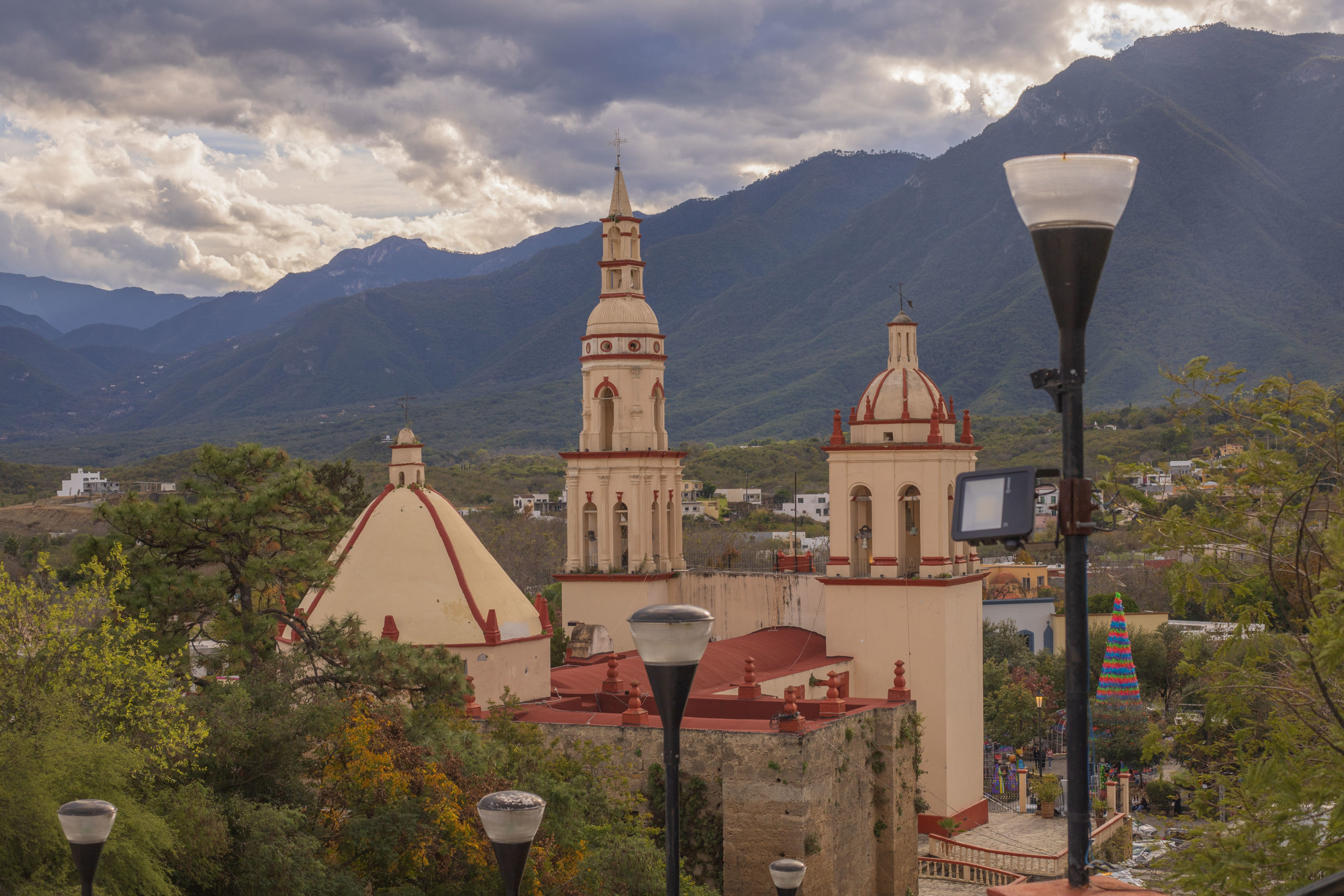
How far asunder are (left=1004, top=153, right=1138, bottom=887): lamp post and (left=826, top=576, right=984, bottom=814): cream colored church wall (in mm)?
23651

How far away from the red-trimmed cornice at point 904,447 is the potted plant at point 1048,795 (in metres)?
7.62

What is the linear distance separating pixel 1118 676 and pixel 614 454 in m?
16.0

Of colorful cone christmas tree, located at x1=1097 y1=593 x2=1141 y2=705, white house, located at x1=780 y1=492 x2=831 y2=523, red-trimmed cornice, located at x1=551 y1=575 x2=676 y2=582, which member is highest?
white house, located at x1=780 y1=492 x2=831 y2=523

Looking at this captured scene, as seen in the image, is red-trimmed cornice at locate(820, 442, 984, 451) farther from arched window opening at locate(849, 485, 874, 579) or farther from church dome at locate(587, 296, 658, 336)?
church dome at locate(587, 296, 658, 336)

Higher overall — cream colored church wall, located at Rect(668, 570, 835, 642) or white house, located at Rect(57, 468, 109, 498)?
white house, located at Rect(57, 468, 109, 498)

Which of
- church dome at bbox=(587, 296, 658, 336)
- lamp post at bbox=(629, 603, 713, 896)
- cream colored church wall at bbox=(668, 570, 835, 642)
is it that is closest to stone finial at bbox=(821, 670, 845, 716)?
cream colored church wall at bbox=(668, 570, 835, 642)

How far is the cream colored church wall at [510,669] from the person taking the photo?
23.3 meters

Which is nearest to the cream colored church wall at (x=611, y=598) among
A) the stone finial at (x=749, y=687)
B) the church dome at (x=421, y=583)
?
the church dome at (x=421, y=583)

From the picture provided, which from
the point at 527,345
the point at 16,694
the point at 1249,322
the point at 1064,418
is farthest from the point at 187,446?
the point at 1064,418

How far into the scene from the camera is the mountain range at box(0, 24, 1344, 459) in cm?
12012

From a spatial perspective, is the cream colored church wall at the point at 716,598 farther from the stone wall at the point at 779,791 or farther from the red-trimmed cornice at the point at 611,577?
the stone wall at the point at 779,791

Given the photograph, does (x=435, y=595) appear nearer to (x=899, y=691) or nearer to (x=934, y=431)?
(x=899, y=691)

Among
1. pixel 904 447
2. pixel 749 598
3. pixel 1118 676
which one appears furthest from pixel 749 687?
pixel 1118 676

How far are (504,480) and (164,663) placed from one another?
82.6 meters
